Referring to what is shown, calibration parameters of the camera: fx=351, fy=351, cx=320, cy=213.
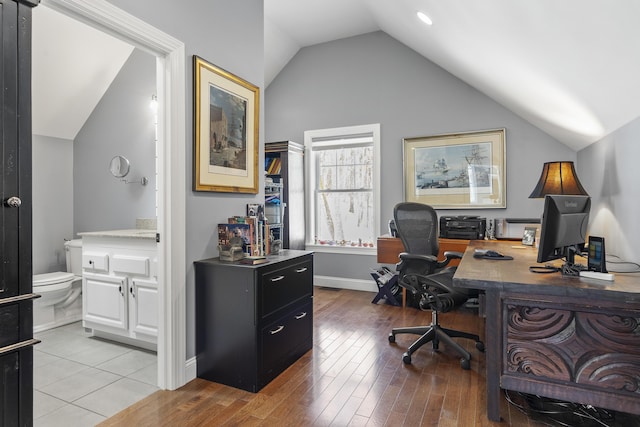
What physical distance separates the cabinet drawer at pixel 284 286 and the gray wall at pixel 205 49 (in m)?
0.50

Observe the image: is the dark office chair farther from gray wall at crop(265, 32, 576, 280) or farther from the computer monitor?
gray wall at crop(265, 32, 576, 280)

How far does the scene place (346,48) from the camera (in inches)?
185

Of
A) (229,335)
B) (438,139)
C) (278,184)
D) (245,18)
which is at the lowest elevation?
(229,335)

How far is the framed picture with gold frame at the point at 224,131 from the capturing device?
2297 mm

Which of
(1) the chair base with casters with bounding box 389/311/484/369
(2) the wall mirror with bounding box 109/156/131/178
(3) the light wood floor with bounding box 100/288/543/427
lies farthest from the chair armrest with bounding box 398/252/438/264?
(2) the wall mirror with bounding box 109/156/131/178

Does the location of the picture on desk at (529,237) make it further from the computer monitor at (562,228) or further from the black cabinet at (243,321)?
the black cabinet at (243,321)

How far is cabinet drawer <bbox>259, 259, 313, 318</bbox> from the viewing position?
7.17ft

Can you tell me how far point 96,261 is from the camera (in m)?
2.88

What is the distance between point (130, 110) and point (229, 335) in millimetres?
2765

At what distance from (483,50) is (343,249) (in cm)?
287

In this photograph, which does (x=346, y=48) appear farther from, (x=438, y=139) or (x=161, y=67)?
(x=161, y=67)

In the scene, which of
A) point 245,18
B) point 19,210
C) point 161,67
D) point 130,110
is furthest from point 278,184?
point 19,210

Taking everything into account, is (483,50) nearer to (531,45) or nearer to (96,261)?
(531,45)

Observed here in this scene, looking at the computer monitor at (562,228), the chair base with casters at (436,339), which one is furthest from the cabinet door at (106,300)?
the computer monitor at (562,228)
